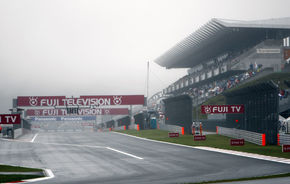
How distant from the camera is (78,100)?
58.3 m

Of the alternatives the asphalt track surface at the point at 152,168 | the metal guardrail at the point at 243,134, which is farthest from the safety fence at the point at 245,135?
the asphalt track surface at the point at 152,168

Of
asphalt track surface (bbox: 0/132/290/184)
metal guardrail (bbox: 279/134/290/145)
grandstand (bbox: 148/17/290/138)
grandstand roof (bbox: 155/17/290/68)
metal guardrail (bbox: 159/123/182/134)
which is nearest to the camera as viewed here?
asphalt track surface (bbox: 0/132/290/184)

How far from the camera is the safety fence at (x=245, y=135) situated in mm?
29109

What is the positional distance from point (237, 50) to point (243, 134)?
50.4 meters

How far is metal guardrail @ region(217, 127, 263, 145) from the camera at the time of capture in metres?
29.9

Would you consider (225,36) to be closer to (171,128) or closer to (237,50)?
(237,50)

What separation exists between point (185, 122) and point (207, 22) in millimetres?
31440

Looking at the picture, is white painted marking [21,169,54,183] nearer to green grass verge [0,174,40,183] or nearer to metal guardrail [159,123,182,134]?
green grass verge [0,174,40,183]

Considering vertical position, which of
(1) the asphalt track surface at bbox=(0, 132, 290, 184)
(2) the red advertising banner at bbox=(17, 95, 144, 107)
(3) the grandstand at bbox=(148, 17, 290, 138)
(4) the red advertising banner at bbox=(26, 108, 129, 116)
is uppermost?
(3) the grandstand at bbox=(148, 17, 290, 138)

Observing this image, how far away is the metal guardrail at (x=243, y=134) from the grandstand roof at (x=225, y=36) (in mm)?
31623

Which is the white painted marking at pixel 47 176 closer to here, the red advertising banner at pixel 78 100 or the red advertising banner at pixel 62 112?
the red advertising banner at pixel 78 100

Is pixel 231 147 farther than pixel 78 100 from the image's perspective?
No

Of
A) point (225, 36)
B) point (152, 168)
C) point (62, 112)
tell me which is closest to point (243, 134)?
point (152, 168)

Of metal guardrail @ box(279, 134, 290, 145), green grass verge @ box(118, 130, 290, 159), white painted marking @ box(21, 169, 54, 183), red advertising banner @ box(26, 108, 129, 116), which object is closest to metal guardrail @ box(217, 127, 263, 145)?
green grass verge @ box(118, 130, 290, 159)
